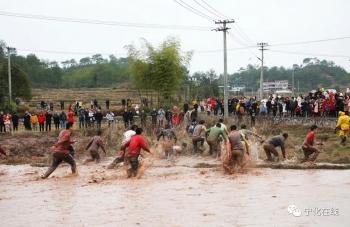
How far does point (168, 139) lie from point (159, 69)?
16.7m

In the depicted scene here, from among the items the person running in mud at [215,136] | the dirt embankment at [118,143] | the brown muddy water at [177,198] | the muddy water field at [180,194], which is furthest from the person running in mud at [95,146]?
the person running in mud at [215,136]

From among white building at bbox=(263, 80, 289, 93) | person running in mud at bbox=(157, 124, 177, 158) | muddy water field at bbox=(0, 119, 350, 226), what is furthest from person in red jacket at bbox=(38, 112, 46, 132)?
white building at bbox=(263, 80, 289, 93)

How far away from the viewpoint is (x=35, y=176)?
18.8 meters

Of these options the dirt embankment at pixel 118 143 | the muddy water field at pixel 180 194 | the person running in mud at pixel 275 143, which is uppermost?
the person running in mud at pixel 275 143

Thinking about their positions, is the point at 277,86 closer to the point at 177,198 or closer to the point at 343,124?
the point at 343,124

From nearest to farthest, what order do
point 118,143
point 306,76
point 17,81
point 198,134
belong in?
point 198,134, point 118,143, point 17,81, point 306,76

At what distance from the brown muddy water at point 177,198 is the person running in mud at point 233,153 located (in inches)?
16.1

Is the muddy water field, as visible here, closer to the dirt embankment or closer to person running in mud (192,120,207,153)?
the dirt embankment

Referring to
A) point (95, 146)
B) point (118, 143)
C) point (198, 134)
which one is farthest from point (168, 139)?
point (118, 143)

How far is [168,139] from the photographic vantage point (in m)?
→ 22.2

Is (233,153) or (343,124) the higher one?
(343,124)

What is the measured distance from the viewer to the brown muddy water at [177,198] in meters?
11.3

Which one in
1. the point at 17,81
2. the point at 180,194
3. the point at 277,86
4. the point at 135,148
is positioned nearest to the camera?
the point at 180,194

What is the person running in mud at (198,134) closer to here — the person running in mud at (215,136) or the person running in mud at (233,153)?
the person running in mud at (215,136)
